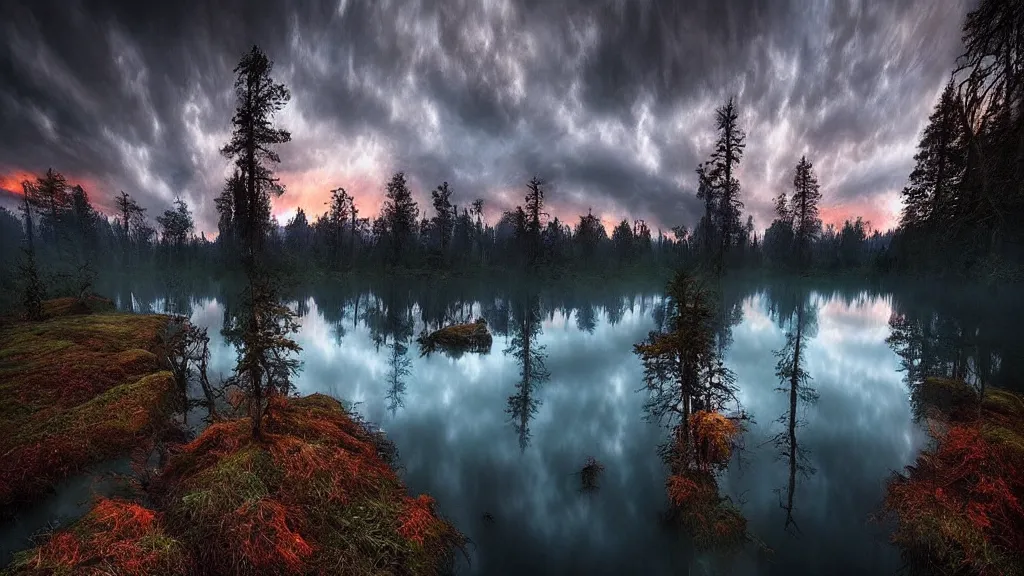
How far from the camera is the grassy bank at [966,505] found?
18.7ft

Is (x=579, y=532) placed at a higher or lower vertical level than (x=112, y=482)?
lower

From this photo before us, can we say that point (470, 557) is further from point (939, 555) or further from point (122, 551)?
point (939, 555)

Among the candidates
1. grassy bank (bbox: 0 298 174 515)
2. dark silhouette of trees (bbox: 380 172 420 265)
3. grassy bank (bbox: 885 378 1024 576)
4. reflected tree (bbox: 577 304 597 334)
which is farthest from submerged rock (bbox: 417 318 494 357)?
dark silhouette of trees (bbox: 380 172 420 265)

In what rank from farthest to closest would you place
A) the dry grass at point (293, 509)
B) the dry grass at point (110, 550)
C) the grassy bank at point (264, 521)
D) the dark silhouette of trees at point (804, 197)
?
the dark silhouette of trees at point (804, 197), the dry grass at point (293, 509), the grassy bank at point (264, 521), the dry grass at point (110, 550)

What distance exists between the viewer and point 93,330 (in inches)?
550

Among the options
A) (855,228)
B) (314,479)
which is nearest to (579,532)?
(314,479)

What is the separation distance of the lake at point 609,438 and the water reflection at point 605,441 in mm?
44

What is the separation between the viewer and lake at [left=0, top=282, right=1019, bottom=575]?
711cm

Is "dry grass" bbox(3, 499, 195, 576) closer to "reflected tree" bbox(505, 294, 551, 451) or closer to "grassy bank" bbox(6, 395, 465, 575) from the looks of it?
"grassy bank" bbox(6, 395, 465, 575)

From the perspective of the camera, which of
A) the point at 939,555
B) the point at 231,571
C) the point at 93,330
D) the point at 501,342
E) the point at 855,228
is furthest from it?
the point at 855,228

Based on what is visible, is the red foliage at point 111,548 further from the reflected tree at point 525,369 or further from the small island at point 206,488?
the reflected tree at point 525,369

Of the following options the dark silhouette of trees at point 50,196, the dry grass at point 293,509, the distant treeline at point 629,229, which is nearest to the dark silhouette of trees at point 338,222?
the distant treeline at point 629,229

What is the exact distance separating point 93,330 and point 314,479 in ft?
48.0

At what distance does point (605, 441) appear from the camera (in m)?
11.1
